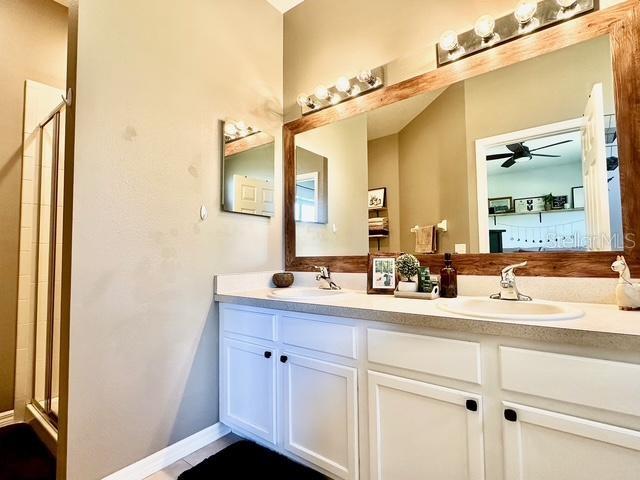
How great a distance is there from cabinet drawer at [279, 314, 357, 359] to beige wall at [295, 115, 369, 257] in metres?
0.68

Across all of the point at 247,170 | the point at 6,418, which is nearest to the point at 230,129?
the point at 247,170

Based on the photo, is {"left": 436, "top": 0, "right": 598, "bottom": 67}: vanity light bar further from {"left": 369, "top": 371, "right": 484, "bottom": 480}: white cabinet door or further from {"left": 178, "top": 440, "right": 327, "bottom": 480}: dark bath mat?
{"left": 178, "top": 440, "right": 327, "bottom": 480}: dark bath mat

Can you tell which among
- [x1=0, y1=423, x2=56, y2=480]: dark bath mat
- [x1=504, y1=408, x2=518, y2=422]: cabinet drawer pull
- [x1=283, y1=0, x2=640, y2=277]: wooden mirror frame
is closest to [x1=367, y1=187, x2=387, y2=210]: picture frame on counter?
[x1=283, y1=0, x2=640, y2=277]: wooden mirror frame

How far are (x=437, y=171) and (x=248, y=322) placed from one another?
1.33m

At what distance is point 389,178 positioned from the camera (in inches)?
74.8

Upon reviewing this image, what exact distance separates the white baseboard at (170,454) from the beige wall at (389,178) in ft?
4.63

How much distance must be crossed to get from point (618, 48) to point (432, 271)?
121 centimetres

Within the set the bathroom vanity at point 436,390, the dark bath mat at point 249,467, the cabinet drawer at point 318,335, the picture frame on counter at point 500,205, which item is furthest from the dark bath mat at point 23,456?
the picture frame on counter at point 500,205

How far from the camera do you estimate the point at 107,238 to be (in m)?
1.41

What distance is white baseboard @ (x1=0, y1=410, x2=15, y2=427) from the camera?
1930mm

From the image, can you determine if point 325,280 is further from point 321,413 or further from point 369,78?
point 369,78

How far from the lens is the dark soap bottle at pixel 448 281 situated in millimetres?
1550

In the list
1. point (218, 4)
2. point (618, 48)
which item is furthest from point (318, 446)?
point (218, 4)

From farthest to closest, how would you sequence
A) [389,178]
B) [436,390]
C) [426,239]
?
[389,178], [426,239], [436,390]
